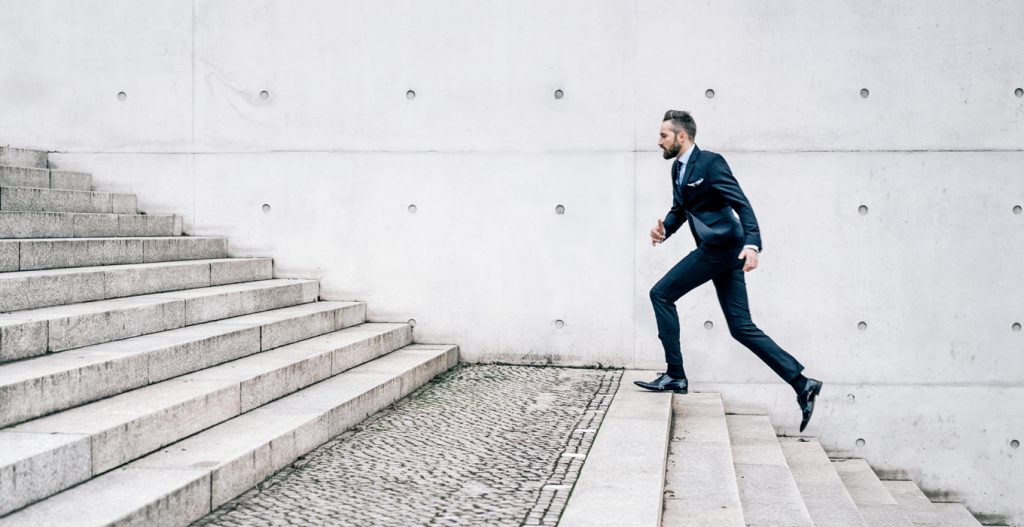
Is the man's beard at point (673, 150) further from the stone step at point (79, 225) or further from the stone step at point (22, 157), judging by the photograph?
the stone step at point (22, 157)

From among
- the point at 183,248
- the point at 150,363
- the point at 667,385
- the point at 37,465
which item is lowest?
the point at 667,385

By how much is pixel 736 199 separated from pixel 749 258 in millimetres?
391

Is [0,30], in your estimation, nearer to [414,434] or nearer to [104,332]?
[104,332]

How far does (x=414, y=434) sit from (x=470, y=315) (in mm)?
2740

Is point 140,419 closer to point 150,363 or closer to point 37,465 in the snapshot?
point 37,465

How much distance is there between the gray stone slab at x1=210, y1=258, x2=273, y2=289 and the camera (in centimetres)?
726

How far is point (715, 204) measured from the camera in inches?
227

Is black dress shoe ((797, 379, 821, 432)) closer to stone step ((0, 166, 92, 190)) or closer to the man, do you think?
the man

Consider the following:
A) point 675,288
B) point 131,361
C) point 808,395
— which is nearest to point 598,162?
point 675,288

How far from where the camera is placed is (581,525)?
3.71m

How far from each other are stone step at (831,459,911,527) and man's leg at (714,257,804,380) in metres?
0.97

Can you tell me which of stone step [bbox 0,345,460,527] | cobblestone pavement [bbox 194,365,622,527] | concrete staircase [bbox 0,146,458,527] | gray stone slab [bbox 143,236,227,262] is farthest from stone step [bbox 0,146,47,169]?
cobblestone pavement [bbox 194,365,622,527]

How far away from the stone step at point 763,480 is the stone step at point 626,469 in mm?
463

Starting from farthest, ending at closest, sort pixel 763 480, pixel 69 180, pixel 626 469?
pixel 69 180 → pixel 763 480 → pixel 626 469
